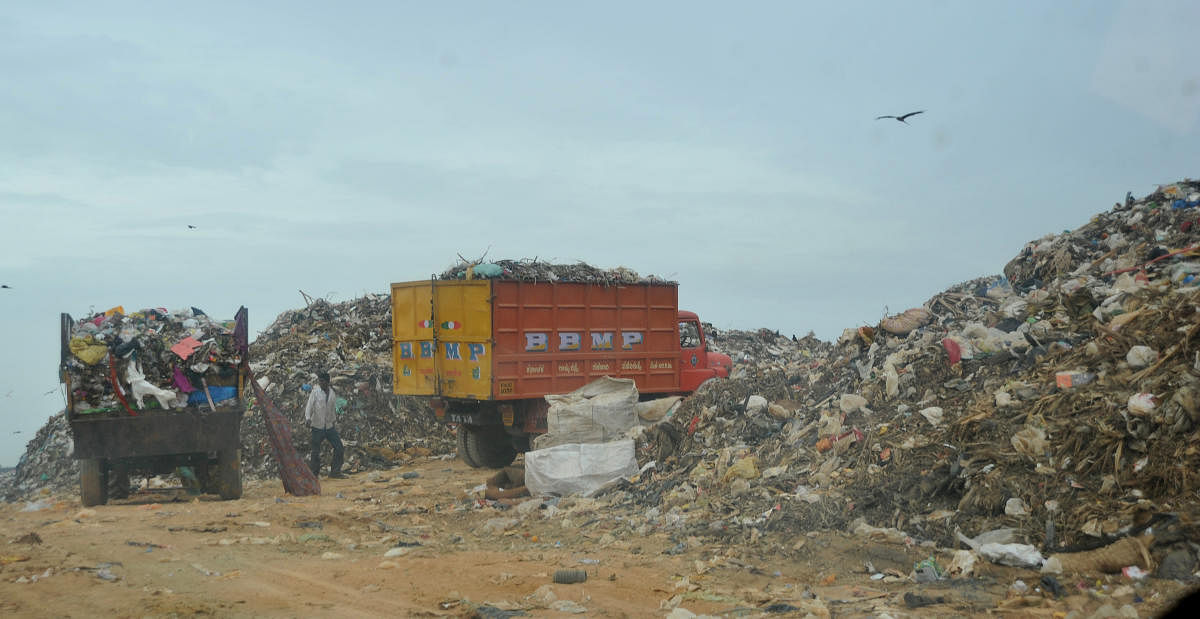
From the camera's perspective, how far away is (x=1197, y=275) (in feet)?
30.3

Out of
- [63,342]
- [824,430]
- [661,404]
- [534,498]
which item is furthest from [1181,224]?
[63,342]

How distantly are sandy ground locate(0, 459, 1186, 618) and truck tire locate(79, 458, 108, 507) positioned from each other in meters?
0.49

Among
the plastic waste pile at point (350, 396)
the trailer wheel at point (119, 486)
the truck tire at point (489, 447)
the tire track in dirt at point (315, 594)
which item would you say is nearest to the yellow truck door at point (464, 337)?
the truck tire at point (489, 447)

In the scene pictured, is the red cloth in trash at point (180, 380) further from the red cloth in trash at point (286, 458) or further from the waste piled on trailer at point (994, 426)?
the waste piled on trailer at point (994, 426)

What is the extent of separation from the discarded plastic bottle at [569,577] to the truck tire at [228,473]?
6.26m

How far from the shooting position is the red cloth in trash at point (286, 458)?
40.7 feet

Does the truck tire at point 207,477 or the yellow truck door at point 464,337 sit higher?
the yellow truck door at point 464,337

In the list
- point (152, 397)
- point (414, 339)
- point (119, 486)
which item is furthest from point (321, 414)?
point (152, 397)

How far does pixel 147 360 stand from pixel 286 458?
2.26 m

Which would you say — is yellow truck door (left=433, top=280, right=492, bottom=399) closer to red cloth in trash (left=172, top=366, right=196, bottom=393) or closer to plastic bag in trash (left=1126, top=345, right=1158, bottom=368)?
red cloth in trash (left=172, top=366, right=196, bottom=393)

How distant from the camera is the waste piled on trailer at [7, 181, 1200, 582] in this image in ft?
22.0

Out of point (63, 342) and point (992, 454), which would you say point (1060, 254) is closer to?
point (992, 454)

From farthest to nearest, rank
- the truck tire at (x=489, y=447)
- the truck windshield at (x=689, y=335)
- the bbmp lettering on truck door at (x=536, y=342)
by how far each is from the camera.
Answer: the truck windshield at (x=689, y=335) → the truck tire at (x=489, y=447) → the bbmp lettering on truck door at (x=536, y=342)

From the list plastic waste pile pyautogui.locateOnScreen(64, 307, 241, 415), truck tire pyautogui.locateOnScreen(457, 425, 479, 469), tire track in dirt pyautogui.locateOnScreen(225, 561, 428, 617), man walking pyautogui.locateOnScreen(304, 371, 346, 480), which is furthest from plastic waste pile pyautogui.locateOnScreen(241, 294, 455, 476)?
tire track in dirt pyautogui.locateOnScreen(225, 561, 428, 617)
